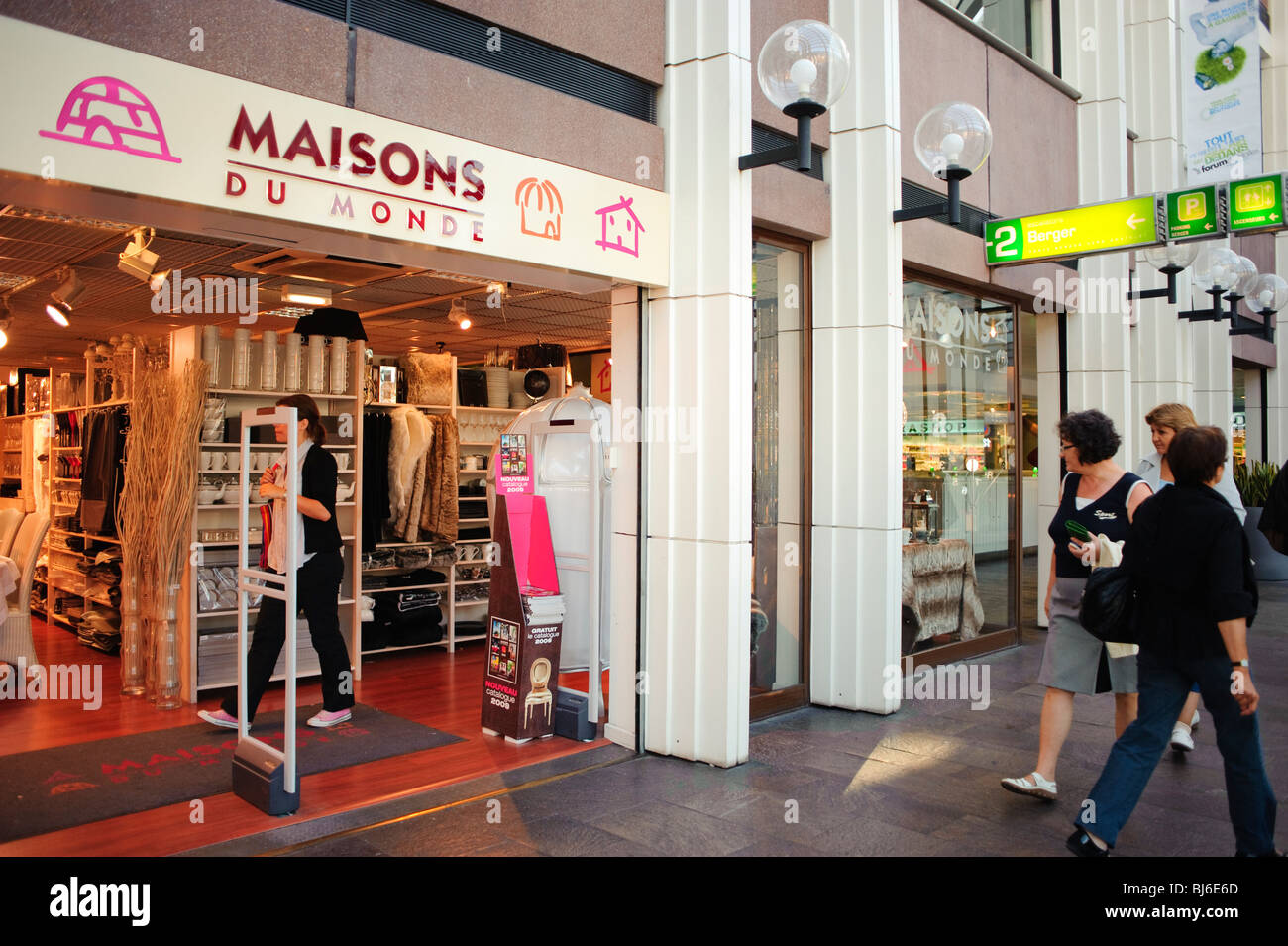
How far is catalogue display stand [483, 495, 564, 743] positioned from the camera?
496 cm

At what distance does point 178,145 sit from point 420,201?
2.97 feet

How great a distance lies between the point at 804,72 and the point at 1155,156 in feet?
24.5

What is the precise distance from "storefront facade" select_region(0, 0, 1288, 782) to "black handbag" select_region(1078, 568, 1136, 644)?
160 cm

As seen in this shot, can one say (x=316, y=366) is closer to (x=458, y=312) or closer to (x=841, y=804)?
(x=458, y=312)

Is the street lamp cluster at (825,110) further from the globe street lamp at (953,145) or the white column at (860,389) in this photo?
the white column at (860,389)

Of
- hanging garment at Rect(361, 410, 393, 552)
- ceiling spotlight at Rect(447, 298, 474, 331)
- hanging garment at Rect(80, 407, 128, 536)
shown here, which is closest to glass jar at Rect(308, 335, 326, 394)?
hanging garment at Rect(361, 410, 393, 552)

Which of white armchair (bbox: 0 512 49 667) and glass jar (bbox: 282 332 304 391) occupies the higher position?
glass jar (bbox: 282 332 304 391)

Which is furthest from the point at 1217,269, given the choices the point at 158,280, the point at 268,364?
the point at 158,280

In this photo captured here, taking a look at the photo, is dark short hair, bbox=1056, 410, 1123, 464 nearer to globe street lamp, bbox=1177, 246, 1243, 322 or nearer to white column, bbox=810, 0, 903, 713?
white column, bbox=810, 0, 903, 713

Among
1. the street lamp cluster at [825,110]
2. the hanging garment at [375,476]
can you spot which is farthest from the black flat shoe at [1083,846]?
the hanging garment at [375,476]

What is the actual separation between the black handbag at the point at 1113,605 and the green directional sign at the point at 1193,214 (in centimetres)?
363

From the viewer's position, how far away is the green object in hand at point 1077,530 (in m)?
3.98
